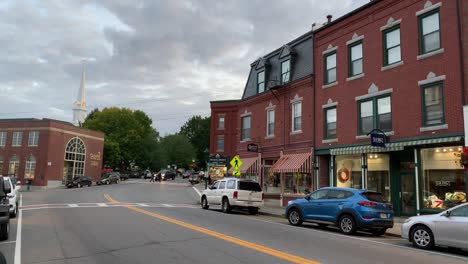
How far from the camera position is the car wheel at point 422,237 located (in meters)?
11.3

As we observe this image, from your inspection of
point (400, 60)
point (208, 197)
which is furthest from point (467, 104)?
point (208, 197)

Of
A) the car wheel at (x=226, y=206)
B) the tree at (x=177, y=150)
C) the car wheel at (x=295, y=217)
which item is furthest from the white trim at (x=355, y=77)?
the tree at (x=177, y=150)

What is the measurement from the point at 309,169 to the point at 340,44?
23.6 feet

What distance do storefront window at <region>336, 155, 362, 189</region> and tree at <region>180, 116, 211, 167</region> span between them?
264ft

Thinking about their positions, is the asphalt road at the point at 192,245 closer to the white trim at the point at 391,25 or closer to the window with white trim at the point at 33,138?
the white trim at the point at 391,25

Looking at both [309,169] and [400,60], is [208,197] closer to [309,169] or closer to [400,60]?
[309,169]

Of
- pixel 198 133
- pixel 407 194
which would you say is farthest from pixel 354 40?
pixel 198 133

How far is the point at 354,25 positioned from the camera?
22.0 meters

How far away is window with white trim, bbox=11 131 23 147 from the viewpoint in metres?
55.1

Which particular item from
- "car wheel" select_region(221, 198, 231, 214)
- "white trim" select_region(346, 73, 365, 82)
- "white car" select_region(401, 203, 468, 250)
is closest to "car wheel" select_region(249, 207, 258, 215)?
"car wheel" select_region(221, 198, 231, 214)

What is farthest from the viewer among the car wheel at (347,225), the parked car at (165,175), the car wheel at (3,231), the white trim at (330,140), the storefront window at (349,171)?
the parked car at (165,175)

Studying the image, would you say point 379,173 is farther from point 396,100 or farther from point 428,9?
point 428,9

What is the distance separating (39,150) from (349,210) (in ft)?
161

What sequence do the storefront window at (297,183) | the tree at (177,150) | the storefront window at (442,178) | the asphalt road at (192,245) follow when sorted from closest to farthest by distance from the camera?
1. the asphalt road at (192,245)
2. the storefront window at (442,178)
3. the storefront window at (297,183)
4. the tree at (177,150)
